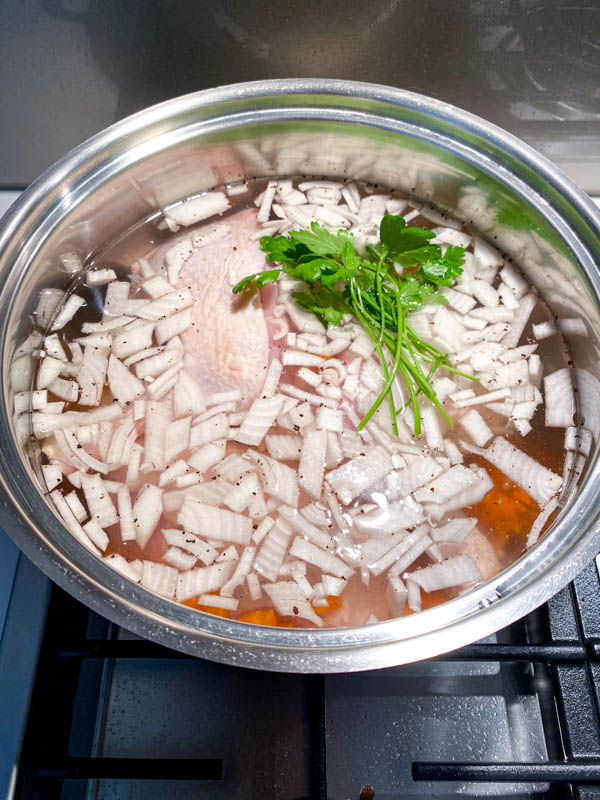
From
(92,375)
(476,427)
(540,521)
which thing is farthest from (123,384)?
(540,521)

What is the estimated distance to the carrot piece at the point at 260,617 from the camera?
0.87m

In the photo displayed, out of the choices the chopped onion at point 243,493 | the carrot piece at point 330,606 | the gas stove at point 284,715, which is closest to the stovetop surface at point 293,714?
the gas stove at point 284,715

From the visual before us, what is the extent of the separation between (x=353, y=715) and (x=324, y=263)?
2.37ft

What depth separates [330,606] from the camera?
0.87 meters

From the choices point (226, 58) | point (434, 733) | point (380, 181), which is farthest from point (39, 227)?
point (434, 733)

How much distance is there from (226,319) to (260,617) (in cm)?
49

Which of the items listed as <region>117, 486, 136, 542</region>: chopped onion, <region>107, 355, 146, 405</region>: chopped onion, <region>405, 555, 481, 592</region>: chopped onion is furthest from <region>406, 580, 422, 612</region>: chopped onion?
<region>107, 355, 146, 405</region>: chopped onion

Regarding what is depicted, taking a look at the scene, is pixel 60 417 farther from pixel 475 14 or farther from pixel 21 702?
pixel 475 14

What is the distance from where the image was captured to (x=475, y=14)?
1.01 meters

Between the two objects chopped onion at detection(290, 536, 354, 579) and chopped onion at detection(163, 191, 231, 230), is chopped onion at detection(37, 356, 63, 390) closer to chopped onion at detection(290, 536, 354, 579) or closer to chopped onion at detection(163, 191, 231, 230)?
chopped onion at detection(163, 191, 231, 230)

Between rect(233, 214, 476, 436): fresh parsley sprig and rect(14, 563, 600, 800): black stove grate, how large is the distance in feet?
1.15

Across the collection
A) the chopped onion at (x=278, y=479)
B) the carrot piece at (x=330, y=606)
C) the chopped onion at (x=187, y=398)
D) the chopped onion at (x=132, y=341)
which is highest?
the chopped onion at (x=132, y=341)

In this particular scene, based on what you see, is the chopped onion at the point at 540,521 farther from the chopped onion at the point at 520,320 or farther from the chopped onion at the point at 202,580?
the chopped onion at the point at 202,580

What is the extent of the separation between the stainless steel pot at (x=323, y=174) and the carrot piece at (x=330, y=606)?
0.12 meters
